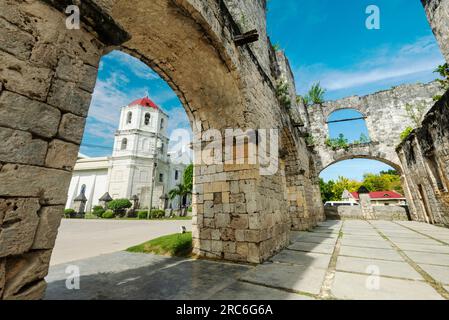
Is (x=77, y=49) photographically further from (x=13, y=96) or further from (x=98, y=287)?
(x=98, y=287)

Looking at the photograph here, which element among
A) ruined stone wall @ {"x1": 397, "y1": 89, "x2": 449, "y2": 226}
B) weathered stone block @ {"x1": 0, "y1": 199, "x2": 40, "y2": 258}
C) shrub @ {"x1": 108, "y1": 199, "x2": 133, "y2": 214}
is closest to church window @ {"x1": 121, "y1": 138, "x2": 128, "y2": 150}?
shrub @ {"x1": 108, "y1": 199, "x2": 133, "y2": 214}

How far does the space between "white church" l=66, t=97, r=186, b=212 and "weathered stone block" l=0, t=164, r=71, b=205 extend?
76.0ft

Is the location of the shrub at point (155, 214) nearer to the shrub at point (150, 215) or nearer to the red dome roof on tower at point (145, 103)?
the shrub at point (150, 215)

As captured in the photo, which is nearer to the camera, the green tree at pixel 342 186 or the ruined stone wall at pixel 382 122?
the ruined stone wall at pixel 382 122

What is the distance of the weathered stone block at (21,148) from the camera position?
108 centimetres

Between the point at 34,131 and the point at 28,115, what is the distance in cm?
10

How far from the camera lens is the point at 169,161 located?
32.5 meters

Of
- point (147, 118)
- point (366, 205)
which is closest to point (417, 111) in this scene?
point (366, 205)

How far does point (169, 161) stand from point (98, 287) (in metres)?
31.1

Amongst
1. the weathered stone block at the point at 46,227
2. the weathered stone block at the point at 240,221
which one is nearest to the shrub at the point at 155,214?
the weathered stone block at the point at 240,221

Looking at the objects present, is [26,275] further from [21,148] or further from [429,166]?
[429,166]

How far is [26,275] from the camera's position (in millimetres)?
1115

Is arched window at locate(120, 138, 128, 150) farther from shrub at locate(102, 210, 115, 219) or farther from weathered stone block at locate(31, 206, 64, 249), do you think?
weathered stone block at locate(31, 206, 64, 249)

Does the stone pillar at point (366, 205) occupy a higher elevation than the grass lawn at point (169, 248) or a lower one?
higher
